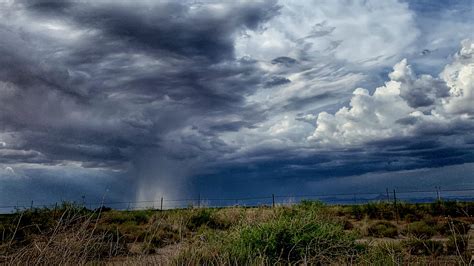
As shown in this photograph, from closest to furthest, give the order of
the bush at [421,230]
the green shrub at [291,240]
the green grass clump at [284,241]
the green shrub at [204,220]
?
1. the green grass clump at [284,241]
2. the green shrub at [291,240]
3. the bush at [421,230]
4. the green shrub at [204,220]

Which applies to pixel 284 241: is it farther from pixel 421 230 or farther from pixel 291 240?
pixel 421 230

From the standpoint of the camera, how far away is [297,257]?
14062 mm

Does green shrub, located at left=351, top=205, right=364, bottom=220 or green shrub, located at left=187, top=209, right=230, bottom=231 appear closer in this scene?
green shrub, located at left=187, top=209, right=230, bottom=231

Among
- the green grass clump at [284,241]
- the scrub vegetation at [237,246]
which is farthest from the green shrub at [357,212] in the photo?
the green grass clump at [284,241]

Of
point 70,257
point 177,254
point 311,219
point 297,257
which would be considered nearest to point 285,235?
point 297,257

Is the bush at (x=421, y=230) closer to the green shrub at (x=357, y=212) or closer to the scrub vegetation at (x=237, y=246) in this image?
the scrub vegetation at (x=237, y=246)

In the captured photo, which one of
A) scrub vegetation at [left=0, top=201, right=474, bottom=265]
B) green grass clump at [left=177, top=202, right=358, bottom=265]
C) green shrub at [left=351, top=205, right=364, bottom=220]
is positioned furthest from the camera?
green shrub at [left=351, top=205, right=364, bottom=220]

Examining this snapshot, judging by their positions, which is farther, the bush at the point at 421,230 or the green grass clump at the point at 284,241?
the bush at the point at 421,230

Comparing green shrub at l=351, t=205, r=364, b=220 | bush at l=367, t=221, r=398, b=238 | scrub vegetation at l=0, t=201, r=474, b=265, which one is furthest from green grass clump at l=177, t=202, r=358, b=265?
green shrub at l=351, t=205, r=364, b=220

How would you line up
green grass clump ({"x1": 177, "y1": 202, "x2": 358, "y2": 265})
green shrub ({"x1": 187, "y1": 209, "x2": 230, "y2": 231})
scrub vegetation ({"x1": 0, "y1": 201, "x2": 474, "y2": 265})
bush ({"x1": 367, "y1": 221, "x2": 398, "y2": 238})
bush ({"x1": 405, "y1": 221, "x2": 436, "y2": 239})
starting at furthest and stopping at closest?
1. green shrub ({"x1": 187, "y1": 209, "x2": 230, "y2": 231})
2. bush ({"x1": 367, "y1": 221, "x2": 398, "y2": 238})
3. bush ({"x1": 405, "y1": 221, "x2": 436, "y2": 239})
4. green grass clump ({"x1": 177, "y1": 202, "x2": 358, "y2": 265})
5. scrub vegetation ({"x1": 0, "y1": 201, "x2": 474, "y2": 265})

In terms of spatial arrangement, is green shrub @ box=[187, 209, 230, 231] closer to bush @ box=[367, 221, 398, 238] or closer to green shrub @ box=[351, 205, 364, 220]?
bush @ box=[367, 221, 398, 238]

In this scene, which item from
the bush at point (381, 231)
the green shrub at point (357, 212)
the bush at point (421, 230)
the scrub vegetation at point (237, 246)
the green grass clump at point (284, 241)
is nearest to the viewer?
the scrub vegetation at point (237, 246)

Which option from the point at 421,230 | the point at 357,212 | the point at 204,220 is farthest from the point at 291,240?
the point at 357,212

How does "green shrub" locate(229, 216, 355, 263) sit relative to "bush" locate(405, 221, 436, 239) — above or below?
above
